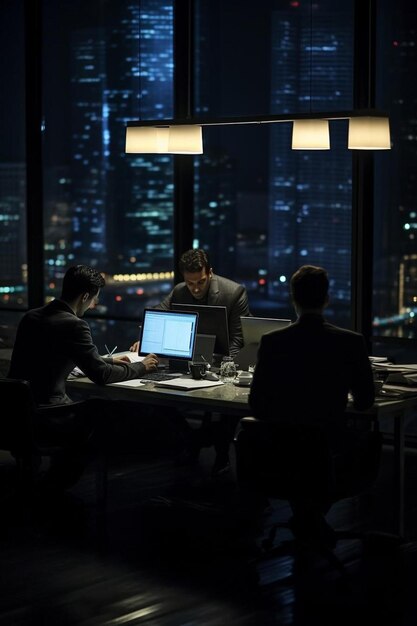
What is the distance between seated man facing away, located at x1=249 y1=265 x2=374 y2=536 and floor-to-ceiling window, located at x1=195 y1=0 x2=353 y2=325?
94.3 inches

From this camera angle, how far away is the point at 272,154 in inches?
302

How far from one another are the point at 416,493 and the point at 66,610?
2644 mm

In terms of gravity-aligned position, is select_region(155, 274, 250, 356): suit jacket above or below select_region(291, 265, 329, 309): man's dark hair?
below

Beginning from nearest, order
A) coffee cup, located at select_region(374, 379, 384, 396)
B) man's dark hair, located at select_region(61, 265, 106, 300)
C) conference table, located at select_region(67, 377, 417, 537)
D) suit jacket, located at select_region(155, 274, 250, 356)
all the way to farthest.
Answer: conference table, located at select_region(67, 377, 417, 537) < coffee cup, located at select_region(374, 379, 384, 396) < man's dark hair, located at select_region(61, 265, 106, 300) < suit jacket, located at select_region(155, 274, 250, 356)

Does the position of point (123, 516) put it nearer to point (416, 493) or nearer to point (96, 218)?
point (416, 493)

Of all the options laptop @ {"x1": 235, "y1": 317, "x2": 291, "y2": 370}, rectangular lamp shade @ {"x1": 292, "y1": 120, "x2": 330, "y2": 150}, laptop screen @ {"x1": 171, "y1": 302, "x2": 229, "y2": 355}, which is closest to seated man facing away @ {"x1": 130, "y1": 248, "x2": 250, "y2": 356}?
laptop screen @ {"x1": 171, "y1": 302, "x2": 229, "y2": 355}

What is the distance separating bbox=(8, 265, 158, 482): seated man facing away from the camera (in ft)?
18.2

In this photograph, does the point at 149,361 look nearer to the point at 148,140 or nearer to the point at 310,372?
the point at 148,140

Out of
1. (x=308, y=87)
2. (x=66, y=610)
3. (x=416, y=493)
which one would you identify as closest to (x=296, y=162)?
(x=308, y=87)

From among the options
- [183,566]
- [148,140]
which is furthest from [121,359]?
[183,566]

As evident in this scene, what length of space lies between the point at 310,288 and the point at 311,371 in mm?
392

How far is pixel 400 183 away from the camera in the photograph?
7.16 m

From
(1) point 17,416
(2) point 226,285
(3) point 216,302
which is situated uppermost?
(2) point 226,285

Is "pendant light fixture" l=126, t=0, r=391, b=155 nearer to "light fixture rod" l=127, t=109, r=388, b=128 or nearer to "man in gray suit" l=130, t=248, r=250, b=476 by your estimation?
"light fixture rod" l=127, t=109, r=388, b=128
